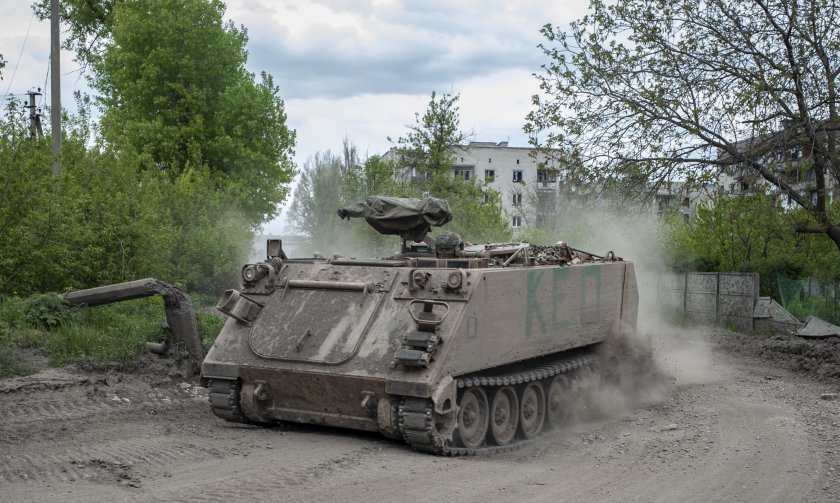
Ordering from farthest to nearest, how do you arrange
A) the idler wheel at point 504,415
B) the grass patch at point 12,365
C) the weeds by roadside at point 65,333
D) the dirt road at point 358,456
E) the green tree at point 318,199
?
the green tree at point 318,199
the weeds by roadside at point 65,333
the grass patch at point 12,365
the idler wheel at point 504,415
the dirt road at point 358,456

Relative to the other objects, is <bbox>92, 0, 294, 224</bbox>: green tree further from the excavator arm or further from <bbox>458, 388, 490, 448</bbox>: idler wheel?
<bbox>458, 388, 490, 448</bbox>: idler wheel

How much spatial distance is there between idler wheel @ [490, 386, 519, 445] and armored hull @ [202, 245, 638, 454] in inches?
0.6

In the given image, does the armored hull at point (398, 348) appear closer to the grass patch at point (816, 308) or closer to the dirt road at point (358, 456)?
the dirt road at point (358, 456)

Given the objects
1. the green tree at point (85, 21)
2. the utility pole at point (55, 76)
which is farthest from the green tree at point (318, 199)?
the utility pole at point (55, 76)

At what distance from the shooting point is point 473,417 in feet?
30.8

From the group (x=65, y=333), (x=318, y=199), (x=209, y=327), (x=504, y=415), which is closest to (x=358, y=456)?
(x=504, y=415)

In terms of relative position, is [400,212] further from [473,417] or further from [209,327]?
[209,327]

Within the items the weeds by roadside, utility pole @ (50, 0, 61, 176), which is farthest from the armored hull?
utility pole @ (50, 0, 61, 176)

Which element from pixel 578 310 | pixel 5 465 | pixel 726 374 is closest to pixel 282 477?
pixel 5 465

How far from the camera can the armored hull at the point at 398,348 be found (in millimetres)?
8688

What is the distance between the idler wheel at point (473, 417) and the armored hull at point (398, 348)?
14 millimetres

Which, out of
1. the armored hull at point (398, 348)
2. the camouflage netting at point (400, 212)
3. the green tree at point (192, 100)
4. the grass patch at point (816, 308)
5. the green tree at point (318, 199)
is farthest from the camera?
the green tree at point (318, 199)

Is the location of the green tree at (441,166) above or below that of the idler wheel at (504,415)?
above

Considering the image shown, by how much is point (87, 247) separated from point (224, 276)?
6568 millimetres
